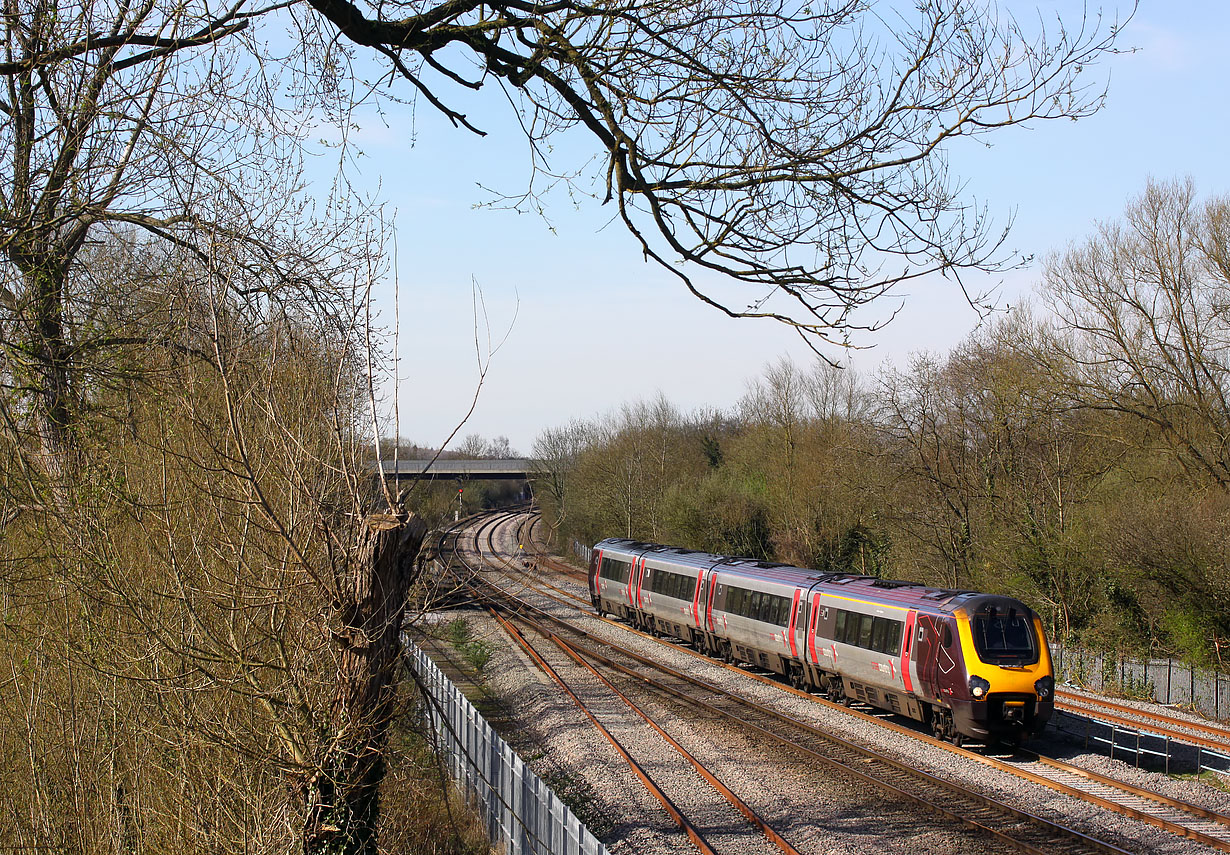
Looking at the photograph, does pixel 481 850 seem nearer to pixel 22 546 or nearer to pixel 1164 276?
pixel 22 546

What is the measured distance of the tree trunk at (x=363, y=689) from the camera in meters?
5.17

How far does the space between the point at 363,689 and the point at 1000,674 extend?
440 inches

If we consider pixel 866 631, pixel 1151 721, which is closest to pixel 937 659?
pixel 866 631

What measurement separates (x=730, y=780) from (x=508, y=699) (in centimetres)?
720

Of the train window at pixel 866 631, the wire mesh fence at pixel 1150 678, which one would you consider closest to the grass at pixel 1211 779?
the wire mesh fence at pixel 1150 678

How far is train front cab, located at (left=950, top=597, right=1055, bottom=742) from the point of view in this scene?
13.7m

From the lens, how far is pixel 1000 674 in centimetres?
1380

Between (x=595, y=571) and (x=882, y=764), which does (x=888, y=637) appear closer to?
(x=882, y=764)

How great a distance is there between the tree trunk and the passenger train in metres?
10.6

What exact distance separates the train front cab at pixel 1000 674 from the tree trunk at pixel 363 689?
10.6 meters

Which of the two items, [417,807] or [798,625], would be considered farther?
[798,625]

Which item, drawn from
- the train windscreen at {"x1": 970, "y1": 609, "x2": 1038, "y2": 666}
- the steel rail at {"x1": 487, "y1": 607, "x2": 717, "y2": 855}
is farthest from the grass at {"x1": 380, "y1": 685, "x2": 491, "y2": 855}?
the train windscreen at {"x1": 970, "y1": 609, "x2": 1038, "y2": 666}

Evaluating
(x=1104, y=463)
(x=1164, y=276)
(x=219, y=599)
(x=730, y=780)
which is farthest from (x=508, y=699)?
(x=1164, y=276)

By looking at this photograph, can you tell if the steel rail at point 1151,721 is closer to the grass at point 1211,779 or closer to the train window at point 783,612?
the grass at point 1211,779
